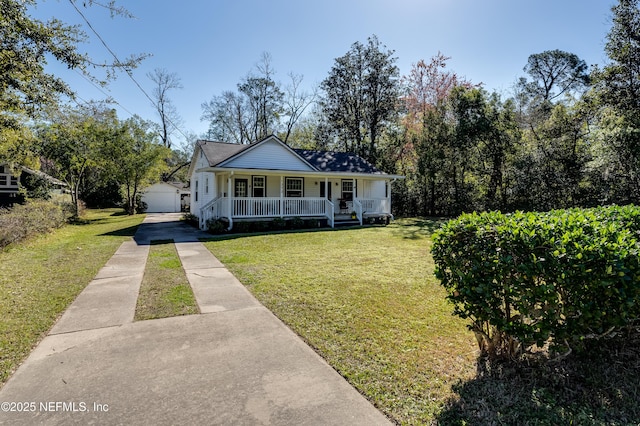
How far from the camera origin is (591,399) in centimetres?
247

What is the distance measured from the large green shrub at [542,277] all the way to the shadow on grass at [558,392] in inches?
9.8

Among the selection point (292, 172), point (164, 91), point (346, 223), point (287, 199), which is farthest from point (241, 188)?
point (164, 91)

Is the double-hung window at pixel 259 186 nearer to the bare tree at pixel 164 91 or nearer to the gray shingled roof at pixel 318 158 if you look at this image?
the gray shingled roof at pixel 318 158

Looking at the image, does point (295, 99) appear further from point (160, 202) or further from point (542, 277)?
point (542, 277)

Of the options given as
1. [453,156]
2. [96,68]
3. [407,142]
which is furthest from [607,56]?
[96,68]

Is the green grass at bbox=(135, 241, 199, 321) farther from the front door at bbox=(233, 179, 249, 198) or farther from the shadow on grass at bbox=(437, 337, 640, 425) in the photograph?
the front door at bbox=(233, 179, 249, 198)

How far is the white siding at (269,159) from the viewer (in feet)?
50.6

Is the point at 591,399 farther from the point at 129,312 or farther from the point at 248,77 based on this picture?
the point at 248,77

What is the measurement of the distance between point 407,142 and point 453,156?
5.28 m

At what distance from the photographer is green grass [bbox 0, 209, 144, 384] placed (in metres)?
3.56

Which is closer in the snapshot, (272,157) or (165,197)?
(272,157)

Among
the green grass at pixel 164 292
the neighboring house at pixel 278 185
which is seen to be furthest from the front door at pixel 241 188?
the green grass at pixel 164 292

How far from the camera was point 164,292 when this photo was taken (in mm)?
5340

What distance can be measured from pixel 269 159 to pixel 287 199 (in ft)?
8.10
